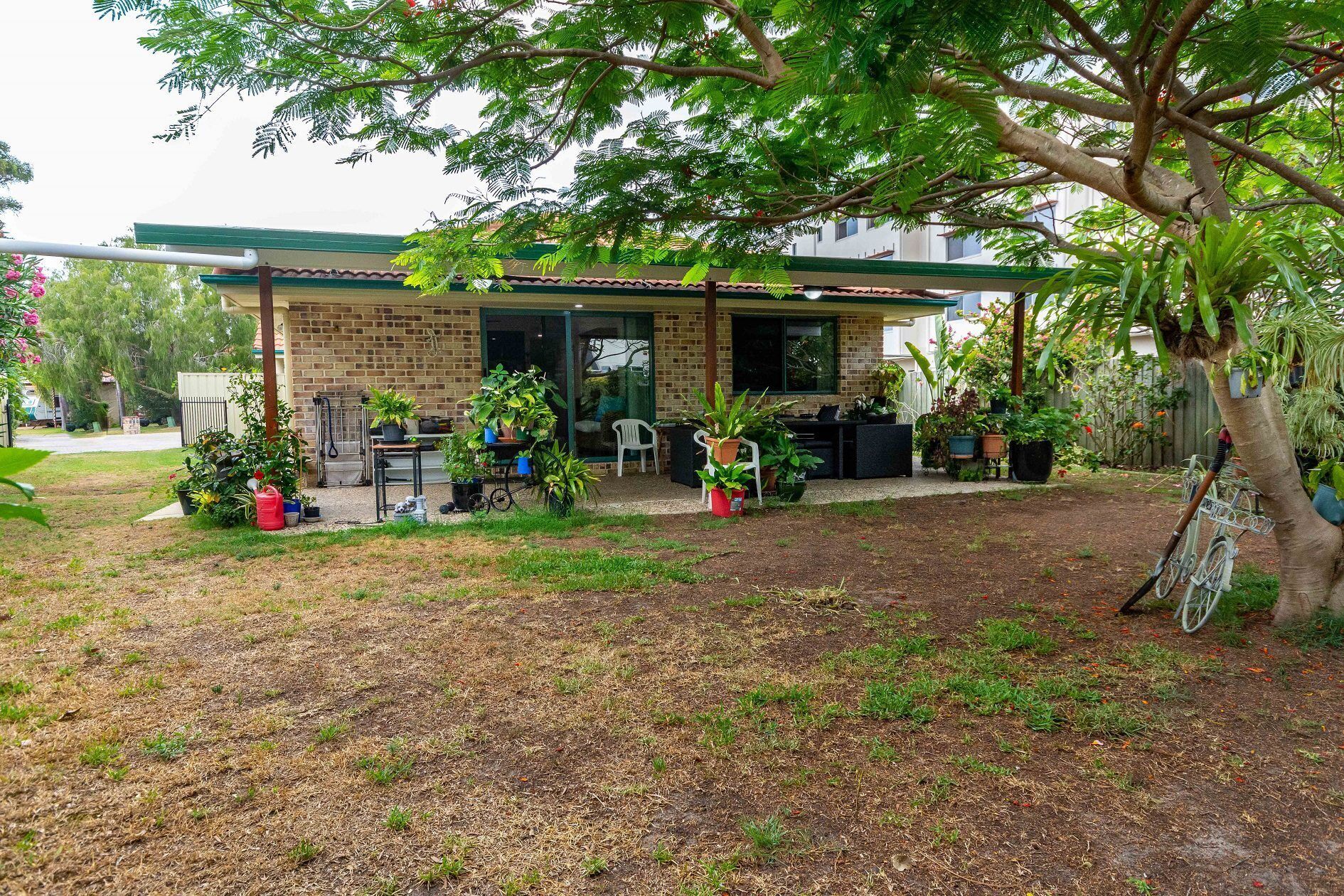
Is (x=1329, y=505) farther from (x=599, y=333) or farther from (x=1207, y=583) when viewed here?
(x=599, y=333)

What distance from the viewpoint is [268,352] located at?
737 cm

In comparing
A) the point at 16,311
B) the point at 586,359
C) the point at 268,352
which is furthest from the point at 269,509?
the point at 16,311

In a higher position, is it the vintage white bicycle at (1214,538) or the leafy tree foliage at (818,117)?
Answer: the leafy tree foliage at (818,117)

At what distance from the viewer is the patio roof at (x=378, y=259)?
656cm

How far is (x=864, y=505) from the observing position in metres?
8.35

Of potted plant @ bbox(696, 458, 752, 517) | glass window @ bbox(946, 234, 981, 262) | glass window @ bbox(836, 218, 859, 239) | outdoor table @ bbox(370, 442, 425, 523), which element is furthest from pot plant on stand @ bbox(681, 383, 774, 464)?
glass window @ bbox(836, 218, 859, 239)

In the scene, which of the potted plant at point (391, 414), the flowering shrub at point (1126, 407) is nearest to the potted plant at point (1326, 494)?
the flowering shrub at point (1126, 407)

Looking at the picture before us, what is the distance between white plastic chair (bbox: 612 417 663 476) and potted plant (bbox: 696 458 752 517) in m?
3.23

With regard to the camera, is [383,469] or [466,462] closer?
[466,462]

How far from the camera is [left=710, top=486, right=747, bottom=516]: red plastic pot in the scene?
7887 millimetres

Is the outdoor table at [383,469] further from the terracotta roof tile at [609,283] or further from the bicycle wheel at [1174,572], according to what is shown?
the bicycle wheel at [1174,572]

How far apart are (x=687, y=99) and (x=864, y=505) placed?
5070 mm

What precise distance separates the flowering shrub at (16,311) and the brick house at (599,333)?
7.96ft

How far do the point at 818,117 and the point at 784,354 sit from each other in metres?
8.38
